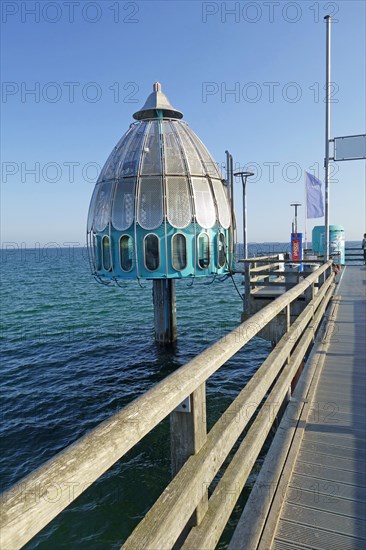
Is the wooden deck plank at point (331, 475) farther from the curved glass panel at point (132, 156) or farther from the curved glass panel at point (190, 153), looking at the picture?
the curved glass panel at point (132, 156)

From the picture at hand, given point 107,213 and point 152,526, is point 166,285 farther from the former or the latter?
point 152,526

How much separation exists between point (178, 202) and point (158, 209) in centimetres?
71

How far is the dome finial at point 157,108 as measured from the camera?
14633 millimetres

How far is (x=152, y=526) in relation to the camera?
1.68m

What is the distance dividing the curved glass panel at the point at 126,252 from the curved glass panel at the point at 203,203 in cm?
240

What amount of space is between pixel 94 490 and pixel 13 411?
4762 millimetres

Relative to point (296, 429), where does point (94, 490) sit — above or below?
below

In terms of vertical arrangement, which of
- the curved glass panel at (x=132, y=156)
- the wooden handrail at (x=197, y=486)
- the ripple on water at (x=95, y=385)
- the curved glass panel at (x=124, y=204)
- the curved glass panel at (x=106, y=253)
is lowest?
the ripple on water at (x=95, y=385)

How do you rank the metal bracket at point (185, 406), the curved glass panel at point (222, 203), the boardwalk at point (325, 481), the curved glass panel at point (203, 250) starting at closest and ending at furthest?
the metal bracket at point (185, 406), the boardwalk at point (325, 481), the curved glass panel at point (203, 250), the curved glass panel at point (222, 203)

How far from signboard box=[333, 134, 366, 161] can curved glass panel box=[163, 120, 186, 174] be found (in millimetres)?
6666

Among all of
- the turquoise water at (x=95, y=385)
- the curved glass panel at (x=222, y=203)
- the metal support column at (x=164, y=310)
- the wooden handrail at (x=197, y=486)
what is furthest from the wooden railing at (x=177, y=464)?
the metal support column at (x=164, y=310)

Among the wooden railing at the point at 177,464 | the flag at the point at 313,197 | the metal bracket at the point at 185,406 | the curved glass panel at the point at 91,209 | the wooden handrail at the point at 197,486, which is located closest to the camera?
the wooden railing at the point at 177,464

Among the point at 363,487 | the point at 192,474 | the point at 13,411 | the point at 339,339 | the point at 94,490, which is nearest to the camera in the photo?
the point at 192,474

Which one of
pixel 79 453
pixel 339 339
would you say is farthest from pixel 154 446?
pixel 79 453
